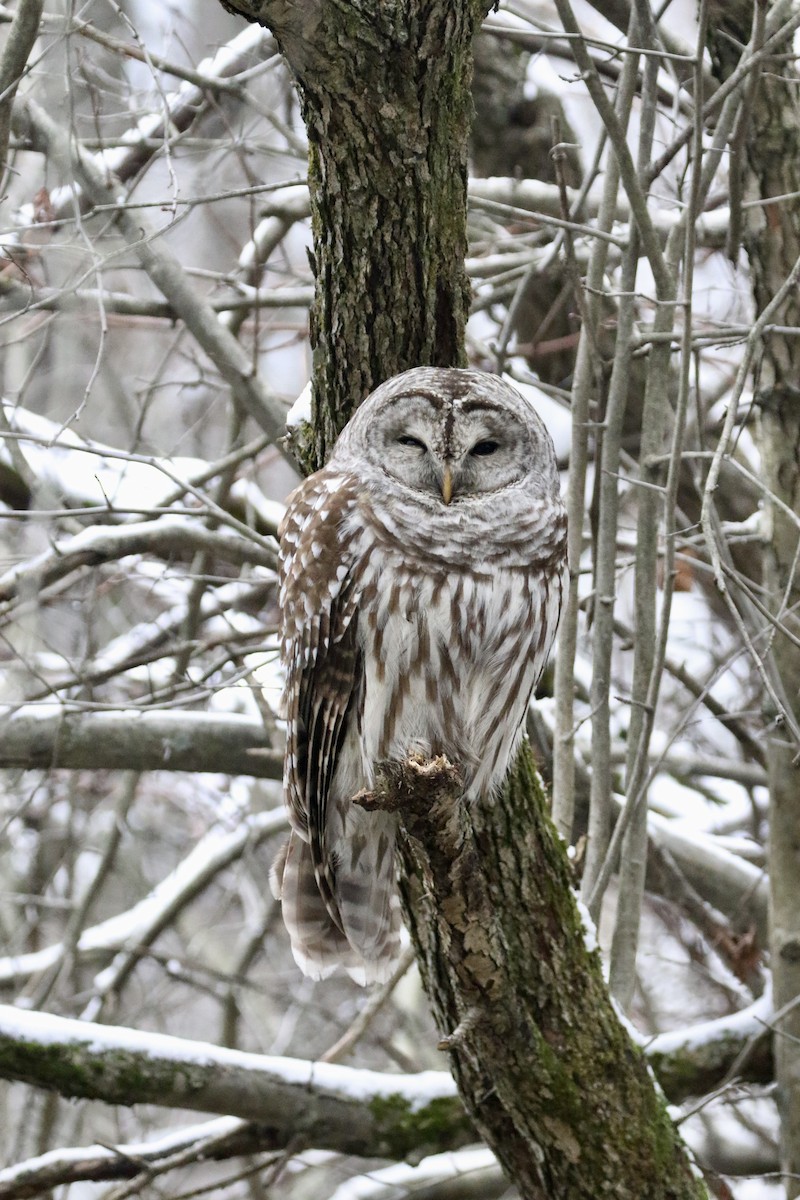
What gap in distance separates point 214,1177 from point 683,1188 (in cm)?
801

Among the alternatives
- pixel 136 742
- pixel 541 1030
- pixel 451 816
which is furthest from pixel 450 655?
pixel 136 742

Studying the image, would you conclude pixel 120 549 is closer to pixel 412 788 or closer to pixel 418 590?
pixel 418 590

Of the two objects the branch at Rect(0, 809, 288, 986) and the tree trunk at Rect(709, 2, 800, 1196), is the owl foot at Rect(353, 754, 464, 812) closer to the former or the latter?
the tree trunk at Rect(709, 2, 800, 1196)

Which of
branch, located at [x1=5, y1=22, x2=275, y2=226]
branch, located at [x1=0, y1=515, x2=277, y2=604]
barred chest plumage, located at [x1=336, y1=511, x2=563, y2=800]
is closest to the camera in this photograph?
barred chest plumage, located at [x1=336, y1=511, x2=563, y2=800]

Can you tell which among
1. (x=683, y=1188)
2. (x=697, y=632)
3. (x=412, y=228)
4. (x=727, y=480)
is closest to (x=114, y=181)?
(x=412, y=228)

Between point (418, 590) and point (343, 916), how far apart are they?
1053 millimetres

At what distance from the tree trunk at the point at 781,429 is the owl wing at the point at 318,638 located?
1818 mm

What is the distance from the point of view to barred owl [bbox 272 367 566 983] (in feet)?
10.4

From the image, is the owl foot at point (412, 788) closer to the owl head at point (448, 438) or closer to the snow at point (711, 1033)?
the owl head at point (448, 438)

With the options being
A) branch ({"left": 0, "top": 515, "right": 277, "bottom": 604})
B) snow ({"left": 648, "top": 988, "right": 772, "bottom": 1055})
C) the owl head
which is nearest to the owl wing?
Answer: the owl head

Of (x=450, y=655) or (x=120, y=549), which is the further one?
(x=120, y=549)

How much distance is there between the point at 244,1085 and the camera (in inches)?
159

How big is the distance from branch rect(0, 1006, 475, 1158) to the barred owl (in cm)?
93

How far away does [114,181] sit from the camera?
465 centimetres
